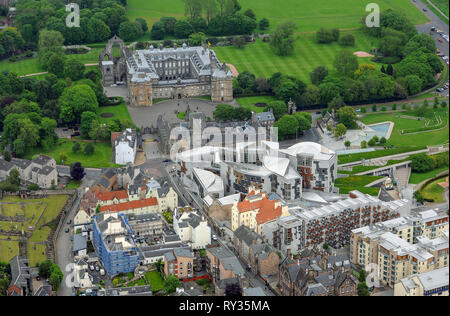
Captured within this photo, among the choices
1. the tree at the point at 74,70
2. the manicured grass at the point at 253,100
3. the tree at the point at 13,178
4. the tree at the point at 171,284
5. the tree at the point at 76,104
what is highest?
the tree at the point at 74,70

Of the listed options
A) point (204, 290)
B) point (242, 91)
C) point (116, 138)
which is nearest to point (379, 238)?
point (204, 290)

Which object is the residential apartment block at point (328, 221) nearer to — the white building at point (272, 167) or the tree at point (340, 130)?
the white building at point (272, 167)

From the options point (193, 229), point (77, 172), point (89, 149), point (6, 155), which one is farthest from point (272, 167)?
point (6, 155)

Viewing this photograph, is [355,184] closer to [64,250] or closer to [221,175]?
[221,175]

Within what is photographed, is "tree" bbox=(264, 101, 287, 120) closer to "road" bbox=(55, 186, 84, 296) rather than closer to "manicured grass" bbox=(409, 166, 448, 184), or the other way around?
"manicured grass" bbox=(409, 166, 448, 184)

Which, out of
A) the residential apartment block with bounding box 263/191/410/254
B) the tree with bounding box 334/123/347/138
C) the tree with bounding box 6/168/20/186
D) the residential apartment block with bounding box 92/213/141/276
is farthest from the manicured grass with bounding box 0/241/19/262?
the tree with bounding box 334/123/347/138

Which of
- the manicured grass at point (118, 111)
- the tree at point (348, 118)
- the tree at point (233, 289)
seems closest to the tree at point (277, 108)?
the tree at point (348, 118)

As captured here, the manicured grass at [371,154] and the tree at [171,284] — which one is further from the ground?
the manicured grass at [371,154]
